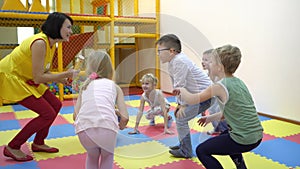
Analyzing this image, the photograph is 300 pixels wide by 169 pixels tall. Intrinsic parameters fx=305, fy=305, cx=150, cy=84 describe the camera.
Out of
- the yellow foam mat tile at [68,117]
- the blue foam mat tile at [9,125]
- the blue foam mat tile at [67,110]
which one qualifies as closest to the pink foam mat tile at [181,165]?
the yellow foam mat tile at [68,117]

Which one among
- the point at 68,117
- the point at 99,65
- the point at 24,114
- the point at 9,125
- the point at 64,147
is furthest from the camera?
the point at 24,114

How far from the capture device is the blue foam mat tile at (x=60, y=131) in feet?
7.91

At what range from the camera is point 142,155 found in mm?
1957

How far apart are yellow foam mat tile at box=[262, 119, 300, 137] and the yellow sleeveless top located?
1.81 metres

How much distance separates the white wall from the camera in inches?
107

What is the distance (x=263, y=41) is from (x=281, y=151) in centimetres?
129

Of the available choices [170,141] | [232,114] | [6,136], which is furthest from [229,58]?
[6,136]

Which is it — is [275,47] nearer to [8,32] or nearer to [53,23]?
[53,23]

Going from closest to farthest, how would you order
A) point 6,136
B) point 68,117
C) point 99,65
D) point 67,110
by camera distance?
point 99,65 < point 6,136 < point 68,117 < point 67,110

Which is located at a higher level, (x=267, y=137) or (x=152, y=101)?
(x=152, y=101)

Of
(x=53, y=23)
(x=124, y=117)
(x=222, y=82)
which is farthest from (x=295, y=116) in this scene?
(x=53, y=23)

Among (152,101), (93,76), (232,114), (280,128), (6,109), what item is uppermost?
(93,76)

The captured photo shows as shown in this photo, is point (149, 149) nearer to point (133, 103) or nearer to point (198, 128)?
point (198, 128)

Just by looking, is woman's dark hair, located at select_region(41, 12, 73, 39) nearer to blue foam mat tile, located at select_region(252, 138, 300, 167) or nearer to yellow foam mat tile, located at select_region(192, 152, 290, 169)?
yellow foam mat tile, located at select_region(192, 152, 290, 169)
